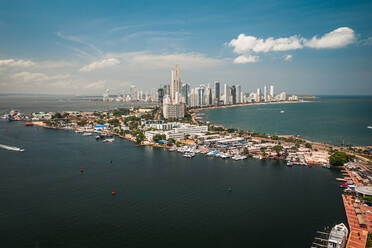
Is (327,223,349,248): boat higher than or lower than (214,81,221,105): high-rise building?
lower

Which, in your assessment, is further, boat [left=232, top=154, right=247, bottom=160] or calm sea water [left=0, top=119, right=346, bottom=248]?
boat [left=232, top=154, right=247, bottom=160]

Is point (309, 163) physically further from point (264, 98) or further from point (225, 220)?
point (264, 98)

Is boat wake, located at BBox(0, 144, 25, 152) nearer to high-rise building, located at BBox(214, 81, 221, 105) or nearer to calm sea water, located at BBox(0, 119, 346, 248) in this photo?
calm sea water, located at BBox(0, 119, 346, 248)

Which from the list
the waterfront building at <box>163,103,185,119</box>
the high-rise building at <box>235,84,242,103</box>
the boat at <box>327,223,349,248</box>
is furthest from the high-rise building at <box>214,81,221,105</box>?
the boat at <box>327,223,349,248</box>

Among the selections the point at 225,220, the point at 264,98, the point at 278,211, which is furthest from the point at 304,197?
the point at 264,98

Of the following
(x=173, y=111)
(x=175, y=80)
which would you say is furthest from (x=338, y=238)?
(x=175, y=80)

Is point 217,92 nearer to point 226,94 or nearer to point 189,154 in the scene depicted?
point 226,94
